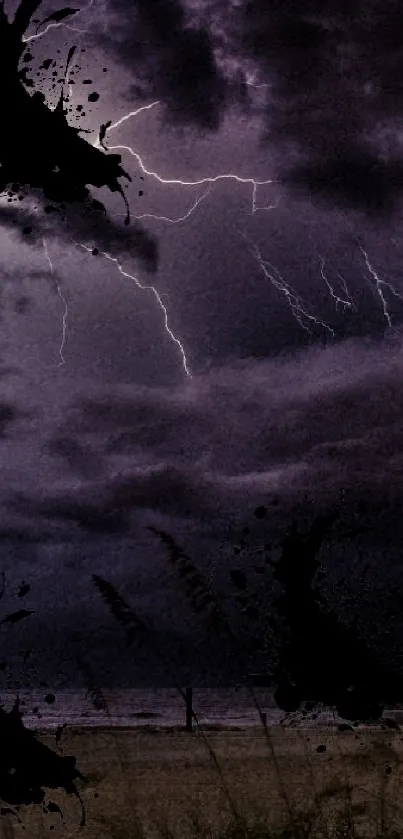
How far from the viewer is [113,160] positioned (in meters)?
4.23

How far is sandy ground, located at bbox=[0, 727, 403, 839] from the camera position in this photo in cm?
1045

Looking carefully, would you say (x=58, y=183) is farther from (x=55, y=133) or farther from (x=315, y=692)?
(x=315, y=692)

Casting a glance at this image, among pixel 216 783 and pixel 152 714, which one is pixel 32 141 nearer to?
pixel 216 783

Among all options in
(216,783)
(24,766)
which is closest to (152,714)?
(216,783)

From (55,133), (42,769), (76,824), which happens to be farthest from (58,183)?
(76,824)

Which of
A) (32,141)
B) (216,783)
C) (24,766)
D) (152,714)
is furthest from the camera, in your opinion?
(152,714)

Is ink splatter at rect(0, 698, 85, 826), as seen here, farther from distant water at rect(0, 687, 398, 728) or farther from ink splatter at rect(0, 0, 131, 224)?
distant water at rect(0, 687, 398, 728)

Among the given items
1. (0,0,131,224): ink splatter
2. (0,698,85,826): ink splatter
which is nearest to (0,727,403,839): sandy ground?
(0,698,85,826): ink splatter

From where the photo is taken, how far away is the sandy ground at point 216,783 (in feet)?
34.3

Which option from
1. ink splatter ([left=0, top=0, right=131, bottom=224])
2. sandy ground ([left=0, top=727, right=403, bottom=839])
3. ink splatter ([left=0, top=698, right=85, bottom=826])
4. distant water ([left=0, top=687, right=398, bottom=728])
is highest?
ink splatter ([left=0, top=0, right=131, bottom=224])

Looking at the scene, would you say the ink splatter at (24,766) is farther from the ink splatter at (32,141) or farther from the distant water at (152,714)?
the distant water at (152,714)

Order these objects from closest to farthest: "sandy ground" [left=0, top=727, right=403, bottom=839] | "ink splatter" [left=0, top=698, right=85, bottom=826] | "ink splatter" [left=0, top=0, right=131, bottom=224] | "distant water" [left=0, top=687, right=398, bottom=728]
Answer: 1. "ink splatter" [left=0, top=0, right=131, bottom=224]
2. "ink splatter" [left=0, top=698, right=85, bottom=826]
3. "sandy ground" [left=0, top=727, right=403, bottom=839]
4. "distant water" [left=0, top=687, right=398, bottom=728]

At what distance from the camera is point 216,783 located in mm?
16328

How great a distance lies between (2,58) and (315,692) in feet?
15.9
